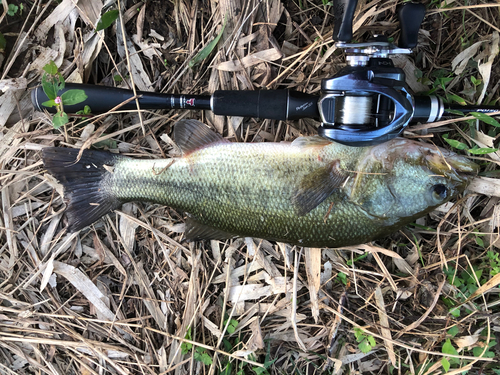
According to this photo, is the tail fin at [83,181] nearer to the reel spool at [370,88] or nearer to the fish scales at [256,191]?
the fish scales at [256,191]

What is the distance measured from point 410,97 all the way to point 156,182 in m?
1.77

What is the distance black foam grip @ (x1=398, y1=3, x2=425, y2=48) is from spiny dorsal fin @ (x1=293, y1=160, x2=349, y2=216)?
82 cm

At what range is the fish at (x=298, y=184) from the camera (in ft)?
6.82

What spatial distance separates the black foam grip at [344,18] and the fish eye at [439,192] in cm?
111

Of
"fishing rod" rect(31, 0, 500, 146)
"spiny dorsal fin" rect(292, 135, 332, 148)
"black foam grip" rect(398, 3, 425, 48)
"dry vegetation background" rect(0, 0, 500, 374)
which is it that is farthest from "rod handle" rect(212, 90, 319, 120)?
"black foam grip" rect(398, 3, 425, 48)

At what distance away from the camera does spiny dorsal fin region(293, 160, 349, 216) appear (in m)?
2.05

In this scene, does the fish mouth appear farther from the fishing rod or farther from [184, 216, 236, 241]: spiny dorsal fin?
[184, 216, 236, 241]: spiny dorsal fin

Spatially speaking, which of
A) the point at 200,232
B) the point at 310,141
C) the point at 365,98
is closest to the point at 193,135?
the point at 200,232

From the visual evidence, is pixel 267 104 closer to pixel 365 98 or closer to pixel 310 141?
pixel 310 141

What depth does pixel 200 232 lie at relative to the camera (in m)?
2.37

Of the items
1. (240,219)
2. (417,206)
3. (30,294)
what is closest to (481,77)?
(417,206)

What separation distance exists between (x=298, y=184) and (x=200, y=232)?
0.83 m

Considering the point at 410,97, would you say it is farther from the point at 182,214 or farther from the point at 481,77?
the point at 182,214

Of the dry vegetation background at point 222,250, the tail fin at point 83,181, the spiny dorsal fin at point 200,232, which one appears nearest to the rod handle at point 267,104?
the dry vegetation background at point 222,250
